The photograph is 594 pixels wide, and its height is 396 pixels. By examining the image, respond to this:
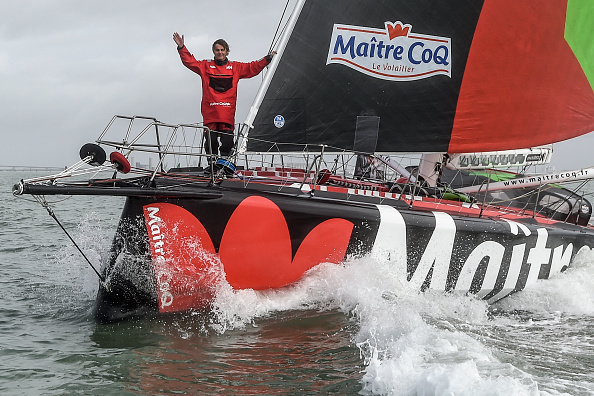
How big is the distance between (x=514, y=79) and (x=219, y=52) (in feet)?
9.92

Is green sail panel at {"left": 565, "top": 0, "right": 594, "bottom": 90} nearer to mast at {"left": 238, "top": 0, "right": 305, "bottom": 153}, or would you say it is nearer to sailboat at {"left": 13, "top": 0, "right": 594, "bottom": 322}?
sailboat at {"left": 13, "top": 0, "right": 594, "bottom": 322}

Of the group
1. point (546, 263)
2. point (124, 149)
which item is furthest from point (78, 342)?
point (546, 263)

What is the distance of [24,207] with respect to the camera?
15.6m

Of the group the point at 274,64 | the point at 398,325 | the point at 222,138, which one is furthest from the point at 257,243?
the point at 274,64

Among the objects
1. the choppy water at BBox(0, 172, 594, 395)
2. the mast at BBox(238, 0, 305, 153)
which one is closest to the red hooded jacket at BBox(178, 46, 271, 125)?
the mast at BBox(238, 0, 305, 153)

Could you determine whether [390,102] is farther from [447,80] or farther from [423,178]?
[423,178]

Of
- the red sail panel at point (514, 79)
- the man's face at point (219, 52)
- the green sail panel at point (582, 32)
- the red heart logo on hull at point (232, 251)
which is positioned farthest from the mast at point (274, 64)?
the green sail panel at point (582, 32)

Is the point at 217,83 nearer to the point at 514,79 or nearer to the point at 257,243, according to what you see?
the point at 257,243

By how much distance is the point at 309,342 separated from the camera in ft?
14.5

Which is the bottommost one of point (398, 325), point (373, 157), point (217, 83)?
point (398, 325)

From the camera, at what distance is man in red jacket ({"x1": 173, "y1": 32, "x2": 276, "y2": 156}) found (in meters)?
5.59

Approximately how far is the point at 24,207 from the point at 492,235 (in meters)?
12.9

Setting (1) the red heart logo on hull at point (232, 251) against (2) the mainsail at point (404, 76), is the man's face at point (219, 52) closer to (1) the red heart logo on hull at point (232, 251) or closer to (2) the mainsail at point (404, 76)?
(2) the mainsail at point (404, 76)

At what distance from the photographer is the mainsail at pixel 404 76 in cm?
605
